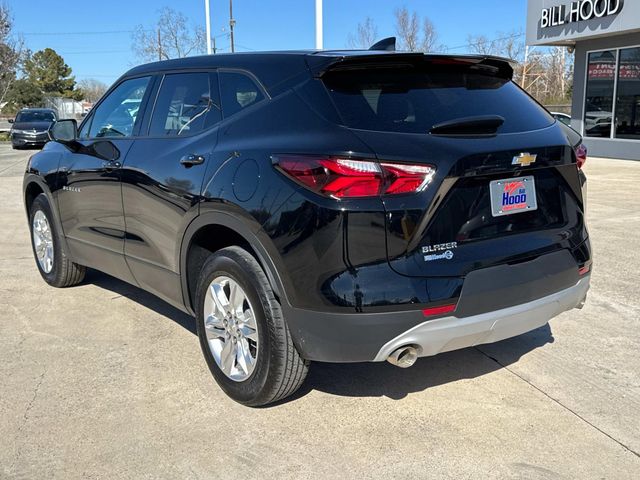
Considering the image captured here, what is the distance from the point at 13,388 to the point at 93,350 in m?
0.63

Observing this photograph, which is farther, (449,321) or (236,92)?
(236,92)

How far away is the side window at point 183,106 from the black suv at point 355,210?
2 cm

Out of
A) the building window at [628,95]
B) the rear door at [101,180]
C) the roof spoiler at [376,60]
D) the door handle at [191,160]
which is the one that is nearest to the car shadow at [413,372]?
the door handle at [191,160]

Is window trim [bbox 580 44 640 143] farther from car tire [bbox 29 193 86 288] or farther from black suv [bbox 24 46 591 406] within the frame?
car tire [bbox 29 193 86 288]

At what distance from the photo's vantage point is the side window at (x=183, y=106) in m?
3.69

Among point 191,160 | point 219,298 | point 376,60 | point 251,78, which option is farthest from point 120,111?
point 376,60

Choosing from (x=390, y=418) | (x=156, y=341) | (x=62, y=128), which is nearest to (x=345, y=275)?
(x=390, y=418)

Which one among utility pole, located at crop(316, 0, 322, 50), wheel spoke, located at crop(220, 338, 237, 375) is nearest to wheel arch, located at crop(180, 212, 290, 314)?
wheel spoke, located at crop(220, 338, 237, 375)

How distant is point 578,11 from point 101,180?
1620 cm

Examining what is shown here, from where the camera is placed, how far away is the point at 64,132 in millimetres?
4992

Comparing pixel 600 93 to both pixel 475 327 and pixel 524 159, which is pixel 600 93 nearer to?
pixel 524 159

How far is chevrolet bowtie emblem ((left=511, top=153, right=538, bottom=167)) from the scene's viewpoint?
119 inches

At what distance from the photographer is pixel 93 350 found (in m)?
4.22

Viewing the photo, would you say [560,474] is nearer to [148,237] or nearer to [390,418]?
[390,418]
